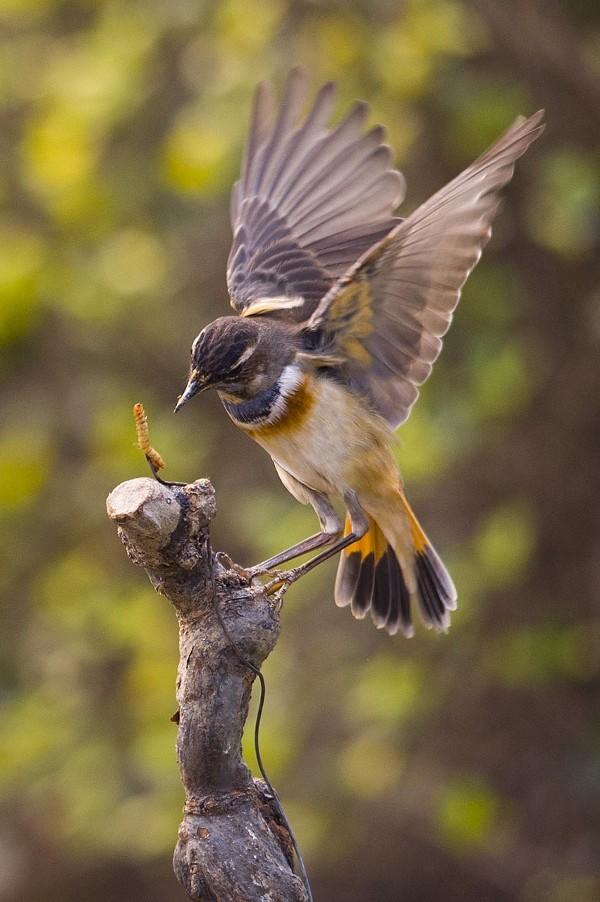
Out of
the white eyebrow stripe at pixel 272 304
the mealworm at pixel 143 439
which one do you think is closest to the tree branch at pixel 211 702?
the mealworm at pixel 143 439

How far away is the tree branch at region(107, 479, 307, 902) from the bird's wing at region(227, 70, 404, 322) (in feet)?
5.29

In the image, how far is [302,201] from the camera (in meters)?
5.13

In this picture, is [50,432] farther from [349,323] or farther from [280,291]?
[349,323]

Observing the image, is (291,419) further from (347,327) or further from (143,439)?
(143,439)

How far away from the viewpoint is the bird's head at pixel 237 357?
3.84 m

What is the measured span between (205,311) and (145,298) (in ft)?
3.71

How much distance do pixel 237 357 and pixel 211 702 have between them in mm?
1181

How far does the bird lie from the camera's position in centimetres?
386

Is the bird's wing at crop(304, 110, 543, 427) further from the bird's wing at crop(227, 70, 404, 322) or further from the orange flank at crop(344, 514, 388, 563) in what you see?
the orange flank at crop(344, 514, 388, 563)

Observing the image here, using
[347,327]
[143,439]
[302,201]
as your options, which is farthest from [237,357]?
[302,201]

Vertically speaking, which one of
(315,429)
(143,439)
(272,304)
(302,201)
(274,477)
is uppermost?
(274,477)

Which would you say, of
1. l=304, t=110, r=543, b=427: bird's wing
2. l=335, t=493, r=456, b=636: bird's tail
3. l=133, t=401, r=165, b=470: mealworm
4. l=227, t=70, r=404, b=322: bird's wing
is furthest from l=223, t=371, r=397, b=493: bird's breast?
l=133, t=401, r=165, b=470: mealworm

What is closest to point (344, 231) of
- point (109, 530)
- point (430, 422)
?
point (430, 422)

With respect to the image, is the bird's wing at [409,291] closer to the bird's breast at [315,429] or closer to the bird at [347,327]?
the bird at [347,327]
